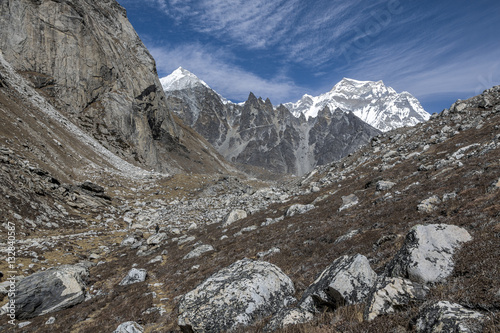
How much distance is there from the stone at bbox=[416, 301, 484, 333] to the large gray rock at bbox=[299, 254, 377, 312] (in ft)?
6.96

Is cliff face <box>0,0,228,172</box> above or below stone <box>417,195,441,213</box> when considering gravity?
above

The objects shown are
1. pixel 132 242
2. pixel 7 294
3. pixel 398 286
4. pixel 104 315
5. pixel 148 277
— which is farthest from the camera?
pixel 132 242

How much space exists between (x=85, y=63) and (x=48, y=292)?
7829cm

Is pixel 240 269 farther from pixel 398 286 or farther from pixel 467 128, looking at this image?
pixel 467 128

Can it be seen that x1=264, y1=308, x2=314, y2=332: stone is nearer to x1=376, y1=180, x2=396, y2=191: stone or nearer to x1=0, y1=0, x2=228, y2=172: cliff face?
x1=376, y1=180, x2=396, y2=191: stone

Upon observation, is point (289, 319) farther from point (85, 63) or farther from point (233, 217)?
point (85, 63)

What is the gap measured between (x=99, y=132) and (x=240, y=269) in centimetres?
7478

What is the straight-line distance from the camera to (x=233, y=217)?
103 ft

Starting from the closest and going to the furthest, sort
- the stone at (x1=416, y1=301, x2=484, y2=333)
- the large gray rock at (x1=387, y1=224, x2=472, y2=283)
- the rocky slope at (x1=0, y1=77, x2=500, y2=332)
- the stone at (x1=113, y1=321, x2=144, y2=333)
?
the stone at (x1=416, y1=301, x2=484, y2=333) < the rocky slope at (x1=0, y1=77, x2=500, y2=332) < the large gray rock at (x1=387, y1=224, x2=472, y2=283) < the stone at (x1=113, y1=321, x2=144, y2=333)

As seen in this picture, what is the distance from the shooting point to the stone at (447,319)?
4.21m

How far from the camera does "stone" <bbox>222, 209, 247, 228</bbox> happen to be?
1209 inches

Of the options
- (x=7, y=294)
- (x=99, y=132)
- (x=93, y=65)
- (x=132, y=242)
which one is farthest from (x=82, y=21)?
(x=7, y=294)

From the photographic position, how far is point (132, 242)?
Result: 90.8 feet

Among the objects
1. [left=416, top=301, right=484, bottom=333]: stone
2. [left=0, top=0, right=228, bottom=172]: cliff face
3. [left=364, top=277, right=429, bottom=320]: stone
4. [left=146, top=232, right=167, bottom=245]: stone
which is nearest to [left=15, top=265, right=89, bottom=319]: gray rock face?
[left=146, top=232, right=167, bottom=245]: stone
